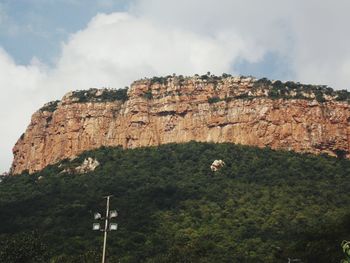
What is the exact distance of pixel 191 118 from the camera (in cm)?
13038

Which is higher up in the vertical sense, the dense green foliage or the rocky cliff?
the rocky cliff

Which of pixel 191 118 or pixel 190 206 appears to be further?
pixel 191 118

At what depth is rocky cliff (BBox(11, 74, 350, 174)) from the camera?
12194 cm

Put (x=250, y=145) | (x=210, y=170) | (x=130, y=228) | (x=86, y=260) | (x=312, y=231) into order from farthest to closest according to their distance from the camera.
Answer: (x=250, y=145) → (x=210, y=170) → (x=130, y=228) → (x=312, y=231) → (x=86, y=260)

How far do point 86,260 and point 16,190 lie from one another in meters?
58.6

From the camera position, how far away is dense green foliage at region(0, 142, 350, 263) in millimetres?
69500

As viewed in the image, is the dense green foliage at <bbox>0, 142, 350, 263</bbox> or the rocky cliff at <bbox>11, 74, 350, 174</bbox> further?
the rocky cliff at <bbox>11, 74, 350, 174</bbox>

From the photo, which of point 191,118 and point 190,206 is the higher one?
point 191,118

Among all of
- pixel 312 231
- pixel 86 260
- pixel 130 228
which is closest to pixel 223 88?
pixel 130 228

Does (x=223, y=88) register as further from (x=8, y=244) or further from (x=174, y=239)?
(x=8, y=244)

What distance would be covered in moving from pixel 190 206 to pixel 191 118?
40.0 m

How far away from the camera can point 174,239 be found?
7750 centimetres

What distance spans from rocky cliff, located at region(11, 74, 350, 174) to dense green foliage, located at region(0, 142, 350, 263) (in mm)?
4156

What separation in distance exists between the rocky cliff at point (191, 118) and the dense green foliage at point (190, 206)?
4.16 m
